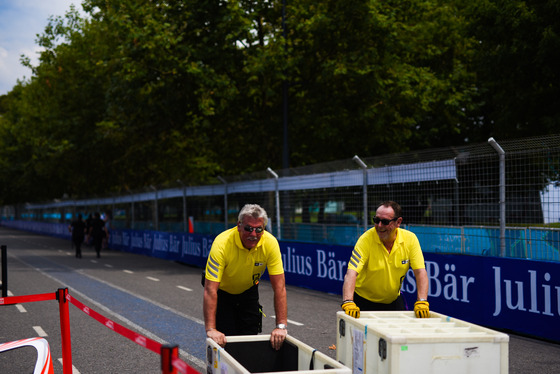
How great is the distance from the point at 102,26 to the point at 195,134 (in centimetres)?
1121

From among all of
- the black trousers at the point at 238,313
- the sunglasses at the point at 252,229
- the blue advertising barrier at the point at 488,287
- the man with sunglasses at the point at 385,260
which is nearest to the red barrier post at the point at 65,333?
the black trousers at the point at 238,313

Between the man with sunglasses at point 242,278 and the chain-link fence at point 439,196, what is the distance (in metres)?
5.31

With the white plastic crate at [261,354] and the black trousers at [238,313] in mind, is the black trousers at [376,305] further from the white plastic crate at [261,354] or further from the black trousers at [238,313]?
the white plastic crate at [261,354]

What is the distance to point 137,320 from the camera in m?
10.9

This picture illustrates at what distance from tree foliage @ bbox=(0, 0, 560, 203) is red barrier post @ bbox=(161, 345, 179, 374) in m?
18.4

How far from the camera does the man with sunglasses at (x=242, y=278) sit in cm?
500

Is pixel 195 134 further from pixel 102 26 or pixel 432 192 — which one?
pixel 432 192

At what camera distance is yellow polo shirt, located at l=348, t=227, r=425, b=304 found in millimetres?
5559

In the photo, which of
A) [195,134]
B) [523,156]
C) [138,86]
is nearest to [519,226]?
[523,156]

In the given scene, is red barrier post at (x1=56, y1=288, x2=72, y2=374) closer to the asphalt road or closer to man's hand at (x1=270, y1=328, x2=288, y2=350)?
the asphalt road

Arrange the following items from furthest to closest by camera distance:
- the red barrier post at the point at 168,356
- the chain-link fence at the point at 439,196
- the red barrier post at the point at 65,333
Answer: the chain-link fence at the point at 439,196 < the red barrier post at the point at 65,333 < the red barrier post at the point at 168,356

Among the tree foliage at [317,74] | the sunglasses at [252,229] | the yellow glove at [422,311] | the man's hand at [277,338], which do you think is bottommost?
the man's hand at [277,338]

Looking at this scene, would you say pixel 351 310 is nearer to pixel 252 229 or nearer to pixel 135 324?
pixel 252 229

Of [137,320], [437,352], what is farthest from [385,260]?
[137,320]
